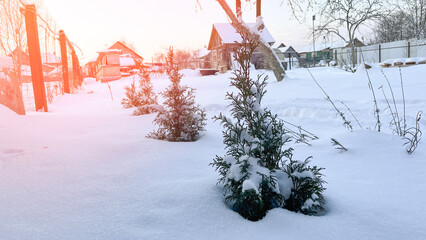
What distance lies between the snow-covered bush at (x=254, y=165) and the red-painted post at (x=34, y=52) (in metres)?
6.12

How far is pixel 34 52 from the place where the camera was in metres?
6.28

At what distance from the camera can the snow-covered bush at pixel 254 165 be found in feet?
5.24

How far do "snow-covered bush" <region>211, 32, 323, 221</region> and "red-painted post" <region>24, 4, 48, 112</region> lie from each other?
612 cm

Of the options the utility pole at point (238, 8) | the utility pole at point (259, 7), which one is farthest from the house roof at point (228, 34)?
the utility pole at point (238, 8)

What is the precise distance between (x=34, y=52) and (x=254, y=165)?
647 centimetres

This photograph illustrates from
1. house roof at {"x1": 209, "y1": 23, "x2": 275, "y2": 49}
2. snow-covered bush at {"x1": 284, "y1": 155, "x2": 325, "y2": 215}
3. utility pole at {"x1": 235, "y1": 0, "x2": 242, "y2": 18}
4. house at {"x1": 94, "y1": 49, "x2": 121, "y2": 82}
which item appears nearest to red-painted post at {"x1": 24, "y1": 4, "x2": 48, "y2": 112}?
utility pole at {"x1": 235, "y1": 0, "x2": 242, "y2": 18}

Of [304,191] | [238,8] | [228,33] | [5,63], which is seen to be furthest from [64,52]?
[228,33]

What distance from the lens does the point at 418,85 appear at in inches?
246

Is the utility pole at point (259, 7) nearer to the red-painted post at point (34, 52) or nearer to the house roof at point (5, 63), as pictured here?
the red-painted post at point (34, 52)

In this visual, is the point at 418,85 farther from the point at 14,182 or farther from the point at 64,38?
the point at 64,38

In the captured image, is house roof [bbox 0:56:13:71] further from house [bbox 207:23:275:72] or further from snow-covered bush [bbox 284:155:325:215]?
house [bbox 207:23:275:72]

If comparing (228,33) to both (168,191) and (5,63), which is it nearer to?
(5,63)

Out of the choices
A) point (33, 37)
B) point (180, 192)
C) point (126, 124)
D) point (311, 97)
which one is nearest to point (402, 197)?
point (180, 192)

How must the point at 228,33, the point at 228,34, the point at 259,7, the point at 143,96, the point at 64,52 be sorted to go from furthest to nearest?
the point at 228,33
the point at 228,34
the point at 64,52
the point at 259,7
the point at 143,96
